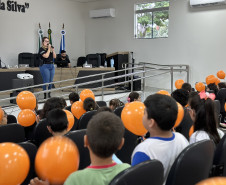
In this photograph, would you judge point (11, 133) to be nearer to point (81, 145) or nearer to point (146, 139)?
point (81, 145)

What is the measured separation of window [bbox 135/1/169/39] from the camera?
895cm

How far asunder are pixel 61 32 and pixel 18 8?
5.52 feet

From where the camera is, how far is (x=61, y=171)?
1126 mm

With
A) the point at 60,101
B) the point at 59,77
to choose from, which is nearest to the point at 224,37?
the point at 59,77

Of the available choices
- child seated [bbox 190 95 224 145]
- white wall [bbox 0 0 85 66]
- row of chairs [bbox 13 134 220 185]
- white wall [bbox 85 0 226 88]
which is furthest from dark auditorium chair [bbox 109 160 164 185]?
white wall [bbox 0 0 85 66]

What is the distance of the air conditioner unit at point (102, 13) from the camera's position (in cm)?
1018

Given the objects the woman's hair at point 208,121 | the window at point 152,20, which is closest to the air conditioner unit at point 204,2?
the window at point 152,20

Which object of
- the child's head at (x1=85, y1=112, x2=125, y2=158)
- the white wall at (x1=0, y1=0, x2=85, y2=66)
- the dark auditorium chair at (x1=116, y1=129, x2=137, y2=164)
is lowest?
the dark auditorium chair at (x1=116, y1=129, x2=137, y2=164)

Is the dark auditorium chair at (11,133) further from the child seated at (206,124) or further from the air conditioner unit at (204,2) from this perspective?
the air conditioner unit at (204,2)

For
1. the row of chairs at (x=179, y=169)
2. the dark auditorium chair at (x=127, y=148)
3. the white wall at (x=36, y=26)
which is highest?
the white wall at (x=36, y=26)

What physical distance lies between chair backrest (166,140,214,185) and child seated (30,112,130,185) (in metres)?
0.35

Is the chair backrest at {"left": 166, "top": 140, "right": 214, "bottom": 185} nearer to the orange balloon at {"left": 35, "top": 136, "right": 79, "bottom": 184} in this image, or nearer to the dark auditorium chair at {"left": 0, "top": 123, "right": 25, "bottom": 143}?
the orange balloon at {"left": 35, "top": 136, "right": 79, "bottom": 184}

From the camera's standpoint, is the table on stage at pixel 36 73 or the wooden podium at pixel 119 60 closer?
the table on stage at pixel 36 73

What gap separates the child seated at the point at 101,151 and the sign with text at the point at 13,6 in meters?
8.92
